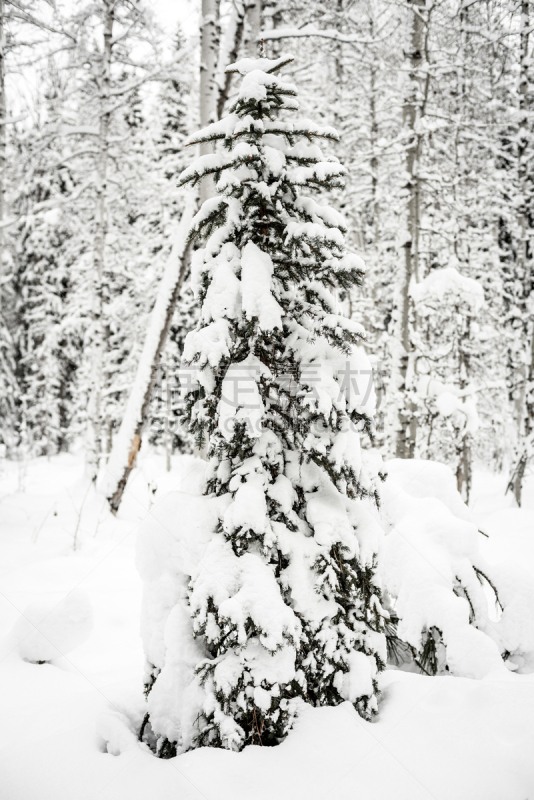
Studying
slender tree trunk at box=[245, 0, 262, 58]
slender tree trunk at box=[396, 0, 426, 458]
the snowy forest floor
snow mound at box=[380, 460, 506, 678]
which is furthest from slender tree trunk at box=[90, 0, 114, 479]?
snow mound at box=[380, 460, 506, 678]

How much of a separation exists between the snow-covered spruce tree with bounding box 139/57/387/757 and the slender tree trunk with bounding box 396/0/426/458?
5.28 m

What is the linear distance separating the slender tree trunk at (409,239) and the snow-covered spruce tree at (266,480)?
5284mm

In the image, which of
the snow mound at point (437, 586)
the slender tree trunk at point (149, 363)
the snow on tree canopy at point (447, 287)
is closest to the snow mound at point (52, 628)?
the snow mound at point (437, 586)

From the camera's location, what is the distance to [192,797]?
177cm

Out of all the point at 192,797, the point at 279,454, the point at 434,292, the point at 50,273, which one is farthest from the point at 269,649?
the point at 50,273

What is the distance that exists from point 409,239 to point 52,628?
7210 millimetres

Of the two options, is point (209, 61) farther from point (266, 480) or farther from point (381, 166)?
point (381, 166)

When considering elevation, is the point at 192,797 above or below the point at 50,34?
below

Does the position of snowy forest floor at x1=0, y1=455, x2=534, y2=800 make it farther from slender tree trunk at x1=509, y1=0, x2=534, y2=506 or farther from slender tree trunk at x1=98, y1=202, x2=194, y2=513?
slender tree trunk at x1=509, y1=0, x2=534, y2=506

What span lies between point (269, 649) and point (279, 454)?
2.96 feet

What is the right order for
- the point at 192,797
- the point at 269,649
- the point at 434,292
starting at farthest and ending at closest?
the point at 434,292, the point at 269,649, the point at 192,797

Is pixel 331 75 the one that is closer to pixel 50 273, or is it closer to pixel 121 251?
pixel 121 251

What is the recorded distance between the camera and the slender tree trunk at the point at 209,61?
21.2 ft

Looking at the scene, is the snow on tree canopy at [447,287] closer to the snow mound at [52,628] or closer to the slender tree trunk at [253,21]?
the slender tree trunk at [253,21]
